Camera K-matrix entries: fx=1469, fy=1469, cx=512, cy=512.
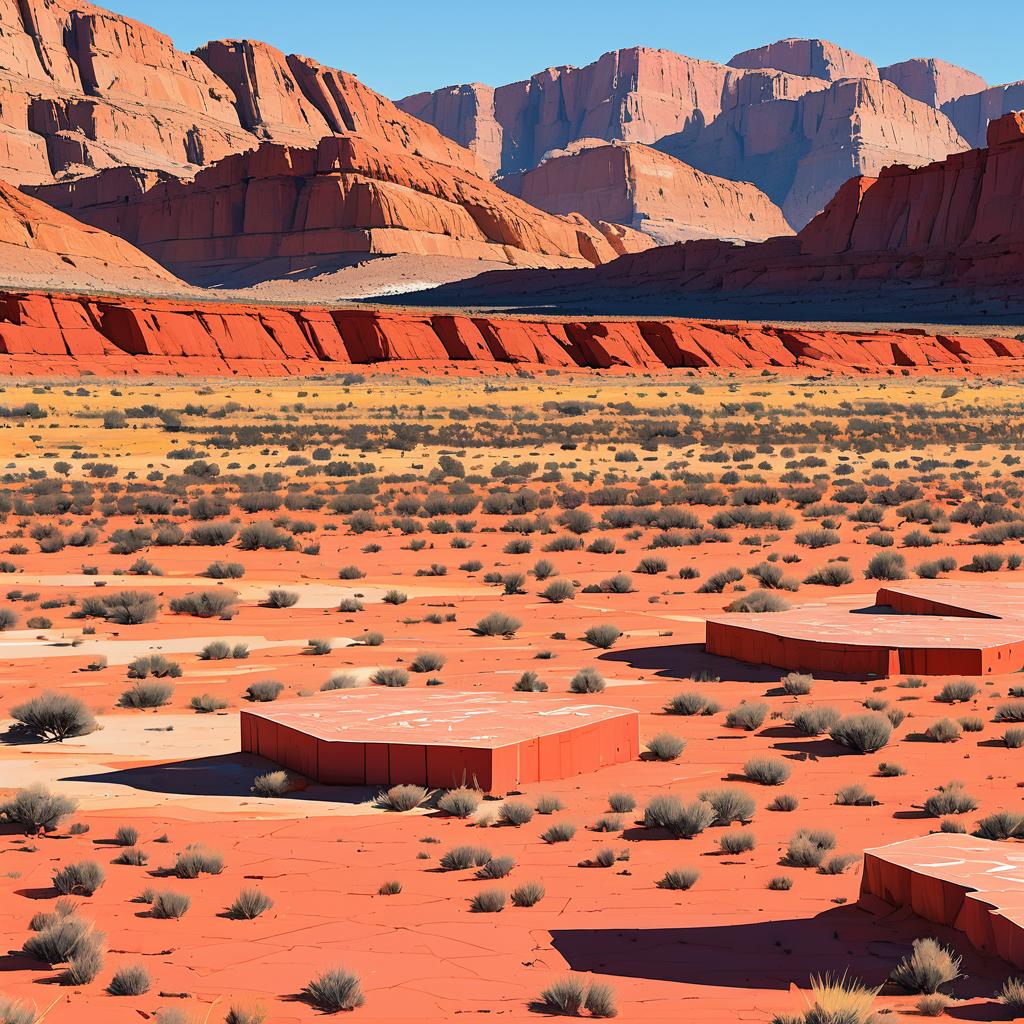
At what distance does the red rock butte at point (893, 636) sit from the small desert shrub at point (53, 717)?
630 centimetres

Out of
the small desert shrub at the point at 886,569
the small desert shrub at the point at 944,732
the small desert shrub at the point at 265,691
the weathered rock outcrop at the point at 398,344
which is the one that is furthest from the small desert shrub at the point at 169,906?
the weathered rock outcrop at the point at 398,344

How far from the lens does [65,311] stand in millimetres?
72625

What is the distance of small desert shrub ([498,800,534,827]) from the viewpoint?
8828mm

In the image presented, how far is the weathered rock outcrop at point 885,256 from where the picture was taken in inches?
4651

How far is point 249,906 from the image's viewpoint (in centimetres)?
711

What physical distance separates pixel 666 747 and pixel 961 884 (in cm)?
417

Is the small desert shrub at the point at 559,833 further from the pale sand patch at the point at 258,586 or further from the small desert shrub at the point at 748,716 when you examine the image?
the pale sand patch at the point at 258,586

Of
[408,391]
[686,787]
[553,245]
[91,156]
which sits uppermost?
[91,156]

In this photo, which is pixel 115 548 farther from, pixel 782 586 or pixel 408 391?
pixel 408 391

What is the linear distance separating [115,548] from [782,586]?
33.0ft

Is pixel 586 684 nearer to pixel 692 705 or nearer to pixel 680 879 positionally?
pixel 692 705

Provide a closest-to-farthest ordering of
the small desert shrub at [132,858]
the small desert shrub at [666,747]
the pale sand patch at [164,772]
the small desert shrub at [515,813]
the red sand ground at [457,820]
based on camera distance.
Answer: the red sand ground at [457,820] → the small desert shrub at [132,858] → the small desert shrub at [515,813] → the pale sand patch at [164,772] → the small desert shrub at [666,747]

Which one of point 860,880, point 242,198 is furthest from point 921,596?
point 242,198

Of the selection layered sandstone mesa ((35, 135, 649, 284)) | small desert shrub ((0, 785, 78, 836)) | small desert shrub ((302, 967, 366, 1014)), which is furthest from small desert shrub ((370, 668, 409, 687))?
layered sandstone mesa ((35, 135, 649, 284))
